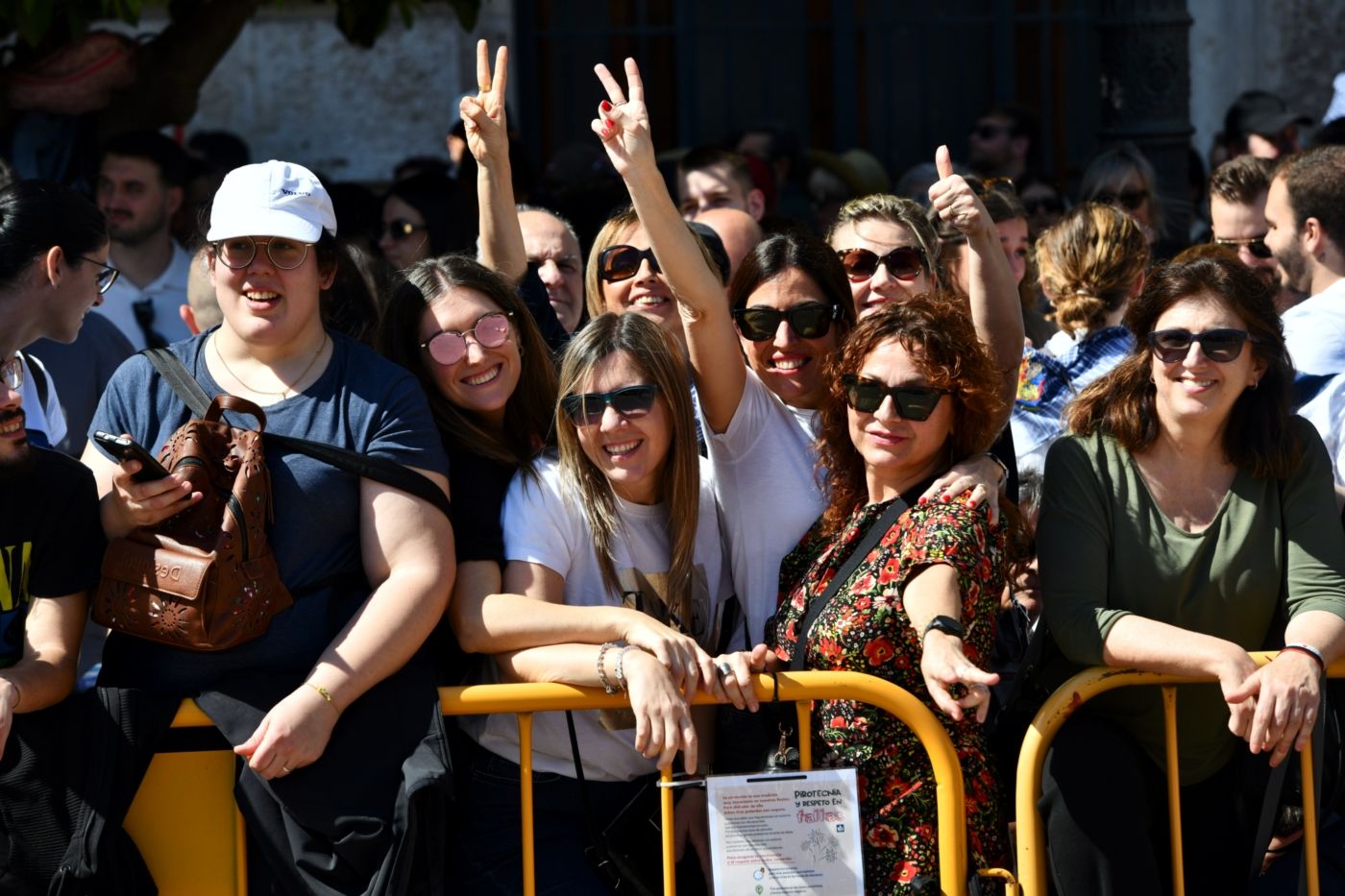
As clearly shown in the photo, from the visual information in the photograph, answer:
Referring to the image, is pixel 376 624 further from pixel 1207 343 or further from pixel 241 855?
pixel 1207 343

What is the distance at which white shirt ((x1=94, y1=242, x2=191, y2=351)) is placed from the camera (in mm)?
6391

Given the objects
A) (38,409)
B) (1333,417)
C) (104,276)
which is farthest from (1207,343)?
(38,409)

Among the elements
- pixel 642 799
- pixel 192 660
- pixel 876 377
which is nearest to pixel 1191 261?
pixel 876 377

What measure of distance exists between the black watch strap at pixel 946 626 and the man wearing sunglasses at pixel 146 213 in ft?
13.5

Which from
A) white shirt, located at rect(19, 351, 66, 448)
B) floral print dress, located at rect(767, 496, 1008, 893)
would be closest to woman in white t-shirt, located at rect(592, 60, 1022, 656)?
floral print dress, located at rect(767, 496, 1008, 893)

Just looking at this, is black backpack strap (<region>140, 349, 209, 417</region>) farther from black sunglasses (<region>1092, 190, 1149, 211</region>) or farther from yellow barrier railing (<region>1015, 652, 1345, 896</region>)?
black sunglasses (<region>1092, 190, 1149, 211</region>)

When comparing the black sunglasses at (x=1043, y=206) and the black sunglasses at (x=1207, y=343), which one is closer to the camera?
the black sunglasses at (x=1207, y=343)

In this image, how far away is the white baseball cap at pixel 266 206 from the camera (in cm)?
362

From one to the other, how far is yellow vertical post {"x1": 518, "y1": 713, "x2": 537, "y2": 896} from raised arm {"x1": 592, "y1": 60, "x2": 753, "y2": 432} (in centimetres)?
83

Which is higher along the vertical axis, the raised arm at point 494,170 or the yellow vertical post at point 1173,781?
the raised arm at point 494,170

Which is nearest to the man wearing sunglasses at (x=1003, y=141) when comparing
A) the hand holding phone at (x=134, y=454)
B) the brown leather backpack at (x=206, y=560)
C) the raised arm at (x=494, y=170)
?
the raised arm at (x=494, y=170)

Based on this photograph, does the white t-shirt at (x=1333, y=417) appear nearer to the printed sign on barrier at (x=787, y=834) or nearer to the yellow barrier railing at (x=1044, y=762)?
the yellow barrier railing at (x=1044, y=762)

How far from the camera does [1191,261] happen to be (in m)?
3.80

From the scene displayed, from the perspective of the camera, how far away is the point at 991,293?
4020 millimetres
